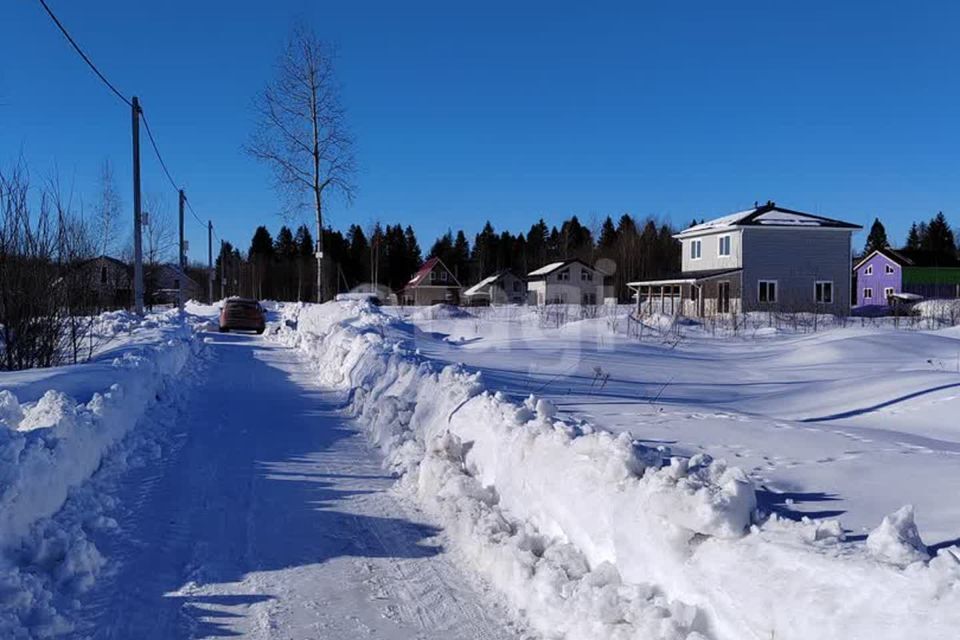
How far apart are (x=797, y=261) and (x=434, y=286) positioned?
48.4m

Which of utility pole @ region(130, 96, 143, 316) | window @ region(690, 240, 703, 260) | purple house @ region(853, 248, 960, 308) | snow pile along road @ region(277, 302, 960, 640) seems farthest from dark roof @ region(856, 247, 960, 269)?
snow pile along road @ region(277, 302, 960, 640)

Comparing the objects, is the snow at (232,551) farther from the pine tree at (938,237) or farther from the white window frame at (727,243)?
the pine tree at (938,237)

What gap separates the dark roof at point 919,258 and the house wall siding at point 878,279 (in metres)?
0.56

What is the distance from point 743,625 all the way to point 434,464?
153 inches

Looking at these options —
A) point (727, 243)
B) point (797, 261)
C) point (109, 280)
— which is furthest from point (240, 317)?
point (797, 261)

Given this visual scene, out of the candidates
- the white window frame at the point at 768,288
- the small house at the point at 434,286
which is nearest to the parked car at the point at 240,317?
the white window frame at the point at 768,288

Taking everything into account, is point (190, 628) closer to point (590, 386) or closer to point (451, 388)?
point (451, 388)

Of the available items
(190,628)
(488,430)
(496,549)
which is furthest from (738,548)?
(488,430)

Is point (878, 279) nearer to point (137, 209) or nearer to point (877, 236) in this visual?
point (877, 236)

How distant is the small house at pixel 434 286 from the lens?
83688 mm

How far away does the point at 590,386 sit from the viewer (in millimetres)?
11141

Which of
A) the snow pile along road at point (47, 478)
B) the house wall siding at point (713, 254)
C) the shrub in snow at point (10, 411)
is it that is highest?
the house wall siding at point (713, 254)

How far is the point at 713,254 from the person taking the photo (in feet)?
143

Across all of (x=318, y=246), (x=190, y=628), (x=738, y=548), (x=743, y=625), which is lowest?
(x=190, y=628)
